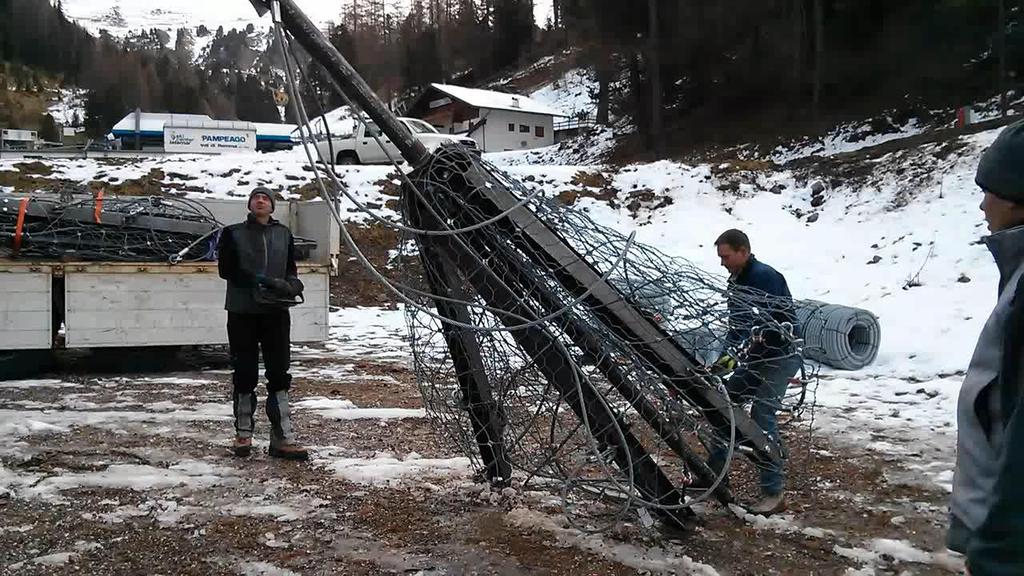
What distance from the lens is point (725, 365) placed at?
13.1ft

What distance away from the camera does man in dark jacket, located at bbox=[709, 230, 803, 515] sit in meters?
4.06

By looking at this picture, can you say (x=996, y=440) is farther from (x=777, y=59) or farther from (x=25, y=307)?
(x=777, y=59)

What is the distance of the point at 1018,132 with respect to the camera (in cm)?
168

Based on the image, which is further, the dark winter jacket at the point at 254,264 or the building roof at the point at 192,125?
the building roof at the point at 192,125

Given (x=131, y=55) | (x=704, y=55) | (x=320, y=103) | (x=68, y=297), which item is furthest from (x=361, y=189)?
(x=131, y=55)

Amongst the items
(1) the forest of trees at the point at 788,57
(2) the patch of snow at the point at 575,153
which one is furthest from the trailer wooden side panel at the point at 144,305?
(2) the patch of snow at the point at 575,153

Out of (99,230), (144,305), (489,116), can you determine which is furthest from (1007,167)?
(489,116)

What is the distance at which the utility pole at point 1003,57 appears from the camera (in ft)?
61.3

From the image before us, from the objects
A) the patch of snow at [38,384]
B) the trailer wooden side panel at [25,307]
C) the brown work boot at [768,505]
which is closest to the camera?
the brown work boot at [768,505]

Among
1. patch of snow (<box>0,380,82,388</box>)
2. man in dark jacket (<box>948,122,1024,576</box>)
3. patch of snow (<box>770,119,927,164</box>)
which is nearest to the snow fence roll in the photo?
man in dark jacket (<box>948,122,1024,576</box>)

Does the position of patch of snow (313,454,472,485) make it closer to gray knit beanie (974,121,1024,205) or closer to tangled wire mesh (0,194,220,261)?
gray knit beanie (974,121,1024,205)

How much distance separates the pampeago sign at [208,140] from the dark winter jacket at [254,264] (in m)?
27.4

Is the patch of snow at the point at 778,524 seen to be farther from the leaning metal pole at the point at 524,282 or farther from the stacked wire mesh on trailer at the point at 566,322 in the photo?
the leaning metal pole at the point at 524,282

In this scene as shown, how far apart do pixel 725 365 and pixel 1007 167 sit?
7.90ft
